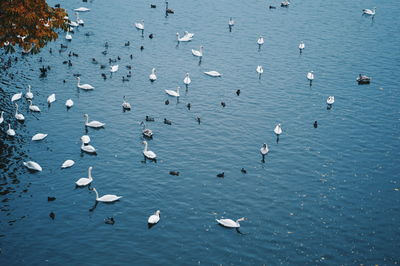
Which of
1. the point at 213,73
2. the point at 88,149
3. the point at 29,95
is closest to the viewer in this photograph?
the point at 88,149

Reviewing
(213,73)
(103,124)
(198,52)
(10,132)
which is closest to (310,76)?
(213,73)

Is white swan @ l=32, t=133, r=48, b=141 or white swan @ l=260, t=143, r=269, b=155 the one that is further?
white swan @ l=260, t=143, r=269, b=155

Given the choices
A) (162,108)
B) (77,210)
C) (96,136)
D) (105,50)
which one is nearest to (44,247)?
(77,210)

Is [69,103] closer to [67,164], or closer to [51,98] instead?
[51,98]

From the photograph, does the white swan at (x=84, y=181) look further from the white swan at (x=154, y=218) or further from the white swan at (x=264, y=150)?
the white swan at (x=264, y=150)

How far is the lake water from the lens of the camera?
41000mm

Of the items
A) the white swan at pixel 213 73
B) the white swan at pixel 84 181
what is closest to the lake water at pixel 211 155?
the white swan at pixel 84 181

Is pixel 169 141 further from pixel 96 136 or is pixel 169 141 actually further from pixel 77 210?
pixel 77 210

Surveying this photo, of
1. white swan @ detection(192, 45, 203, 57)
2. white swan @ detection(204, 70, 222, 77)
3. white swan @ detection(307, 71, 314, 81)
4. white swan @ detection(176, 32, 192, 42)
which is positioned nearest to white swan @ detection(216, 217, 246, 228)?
white swan @ detection(204, 70, 222, 77)

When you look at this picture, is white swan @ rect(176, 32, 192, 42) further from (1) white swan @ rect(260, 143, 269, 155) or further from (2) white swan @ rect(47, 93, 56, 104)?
(1) white swan @ rect(260, 143, 269, 155)

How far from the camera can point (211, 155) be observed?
2137 inches

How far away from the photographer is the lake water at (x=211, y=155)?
135ft

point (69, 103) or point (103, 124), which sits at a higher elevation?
point (69, 103)

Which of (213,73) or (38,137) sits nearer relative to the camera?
(38,137)
